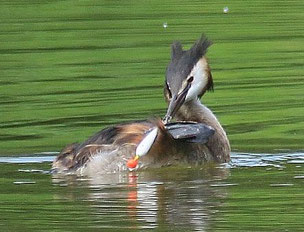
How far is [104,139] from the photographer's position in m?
11.5

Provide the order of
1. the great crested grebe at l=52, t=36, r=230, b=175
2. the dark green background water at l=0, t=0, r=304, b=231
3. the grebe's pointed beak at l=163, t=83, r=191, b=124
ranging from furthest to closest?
1. the grebe's pointed beak at l=163, t=83, r=191, b=124
2. the great crested grebe at l=52, t=36, r=230, b=175
3. the dark green background water at l=0, t=0, r=304, b=231

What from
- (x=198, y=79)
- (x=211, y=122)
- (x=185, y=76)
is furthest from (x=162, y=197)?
(x=198, y=79)

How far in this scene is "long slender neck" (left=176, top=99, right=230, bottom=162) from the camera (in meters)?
12.0

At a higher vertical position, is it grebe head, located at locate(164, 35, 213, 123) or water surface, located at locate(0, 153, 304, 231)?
grebe head, located at locate(164, 35, 213, 123)

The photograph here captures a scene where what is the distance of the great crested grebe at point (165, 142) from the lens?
1137cm

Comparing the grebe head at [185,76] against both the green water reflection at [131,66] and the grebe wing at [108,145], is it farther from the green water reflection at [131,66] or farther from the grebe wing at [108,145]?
the green water reflection at [131,66]

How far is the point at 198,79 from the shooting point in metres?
12.4

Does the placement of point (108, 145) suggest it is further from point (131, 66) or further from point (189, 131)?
point (131, 66)

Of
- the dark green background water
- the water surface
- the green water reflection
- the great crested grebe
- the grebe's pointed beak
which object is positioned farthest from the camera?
the green water reflection

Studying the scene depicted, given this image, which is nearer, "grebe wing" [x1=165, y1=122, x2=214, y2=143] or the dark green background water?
the dark green background water

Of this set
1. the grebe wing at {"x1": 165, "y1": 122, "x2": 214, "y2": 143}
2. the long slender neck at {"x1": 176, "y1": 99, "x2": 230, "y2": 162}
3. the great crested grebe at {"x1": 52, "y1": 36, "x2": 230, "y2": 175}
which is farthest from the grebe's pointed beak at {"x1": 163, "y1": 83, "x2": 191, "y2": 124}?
the long slender neck at {"x1": 176, "y1": 99, "x2": 230, "y2": 162}

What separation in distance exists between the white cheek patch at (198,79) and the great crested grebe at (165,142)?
18 millimetres

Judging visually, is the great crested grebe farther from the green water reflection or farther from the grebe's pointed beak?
the green water reflection

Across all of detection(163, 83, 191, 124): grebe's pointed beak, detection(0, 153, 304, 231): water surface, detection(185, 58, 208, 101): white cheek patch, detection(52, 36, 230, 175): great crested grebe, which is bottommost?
detection(0, 153, 304, 231): water surface
